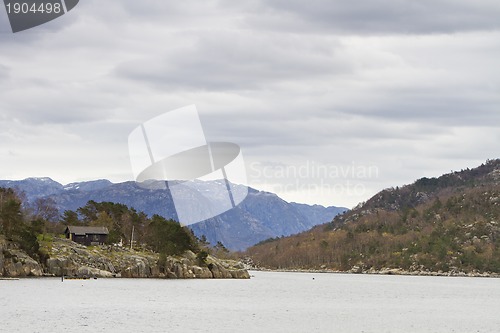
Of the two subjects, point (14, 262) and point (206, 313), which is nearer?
point (206, 313)

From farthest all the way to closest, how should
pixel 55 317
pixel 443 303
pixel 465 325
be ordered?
pixel 443 303, pixel 465 325, pixel 55 317

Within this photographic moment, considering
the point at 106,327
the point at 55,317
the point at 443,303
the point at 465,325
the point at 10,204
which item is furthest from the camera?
the point at 10,204

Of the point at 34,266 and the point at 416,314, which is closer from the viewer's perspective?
the point at 416,314

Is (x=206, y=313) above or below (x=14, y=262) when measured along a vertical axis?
below

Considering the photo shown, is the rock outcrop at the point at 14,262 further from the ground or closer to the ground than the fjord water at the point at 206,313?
further from the ground

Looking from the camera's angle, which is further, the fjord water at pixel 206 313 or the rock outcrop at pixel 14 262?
the rock outcrop at pixel 14 262

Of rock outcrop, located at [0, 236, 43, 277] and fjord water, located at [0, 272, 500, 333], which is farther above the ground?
rock outcrop, located at [0, 236, 43, 277]

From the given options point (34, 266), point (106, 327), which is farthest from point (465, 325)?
point (34, 266)

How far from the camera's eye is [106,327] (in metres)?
89.3

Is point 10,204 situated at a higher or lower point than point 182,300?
higher

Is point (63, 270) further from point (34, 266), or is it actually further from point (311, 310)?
point (311, 310)

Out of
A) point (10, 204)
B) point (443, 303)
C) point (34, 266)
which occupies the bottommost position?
point (443, 303)

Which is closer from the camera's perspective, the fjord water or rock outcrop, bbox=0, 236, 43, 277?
the fjord water

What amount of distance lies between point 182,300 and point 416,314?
44560mm
